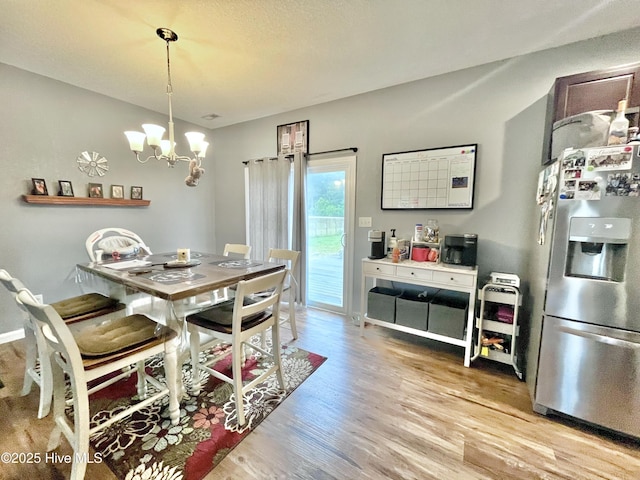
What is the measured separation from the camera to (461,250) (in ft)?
7.47

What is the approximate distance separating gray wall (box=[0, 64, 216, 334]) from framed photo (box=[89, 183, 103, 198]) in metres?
0.06

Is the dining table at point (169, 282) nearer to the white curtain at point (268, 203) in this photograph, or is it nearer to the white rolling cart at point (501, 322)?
the white curtain at point (268, 203)

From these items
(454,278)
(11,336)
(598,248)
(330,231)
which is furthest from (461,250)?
(11,336)

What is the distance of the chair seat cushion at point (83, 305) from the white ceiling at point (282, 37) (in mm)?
1969

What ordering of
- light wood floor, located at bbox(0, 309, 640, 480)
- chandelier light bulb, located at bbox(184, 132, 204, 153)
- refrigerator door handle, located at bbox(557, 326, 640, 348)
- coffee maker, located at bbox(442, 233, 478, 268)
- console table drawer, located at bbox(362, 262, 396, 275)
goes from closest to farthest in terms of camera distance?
1. light wood floor, located at bbox(0, 309, 640, 480)
2. refrigerator door handle, located at bbox(557, 326, 640, 348)
3. chandelier light bulb, located at bbox(184, 132, 204, 153)
4. coffee maker, located at bbox(442, 233, 478, 268)
5. console table drawer, located at bbox(362, 262, 396, 275)

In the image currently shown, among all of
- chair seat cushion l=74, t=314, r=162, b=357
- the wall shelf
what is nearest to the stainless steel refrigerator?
chair seat cushion l=74, t=314, r=162, b=357

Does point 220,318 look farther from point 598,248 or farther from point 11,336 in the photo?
point 11,336

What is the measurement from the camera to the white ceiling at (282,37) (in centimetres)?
165

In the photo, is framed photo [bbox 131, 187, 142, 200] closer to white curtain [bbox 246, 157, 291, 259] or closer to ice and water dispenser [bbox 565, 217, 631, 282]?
white curtain [bbox 246, 157, 291, 259]

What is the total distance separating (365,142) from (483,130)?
1136 millimetres

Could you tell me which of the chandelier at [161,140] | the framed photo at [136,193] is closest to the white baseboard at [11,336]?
the framed photo at [136,193]

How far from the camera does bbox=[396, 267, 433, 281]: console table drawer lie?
2278mm

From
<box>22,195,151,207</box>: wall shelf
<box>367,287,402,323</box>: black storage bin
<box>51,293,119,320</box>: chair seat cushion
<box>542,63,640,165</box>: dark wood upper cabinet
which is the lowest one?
<box>367,287,402,323</box>: black storage bin

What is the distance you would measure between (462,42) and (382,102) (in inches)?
35.8
